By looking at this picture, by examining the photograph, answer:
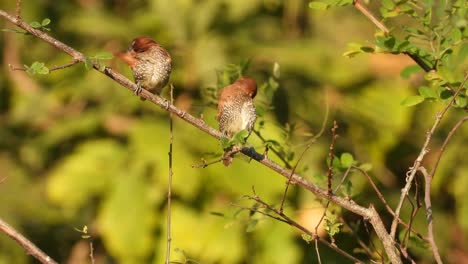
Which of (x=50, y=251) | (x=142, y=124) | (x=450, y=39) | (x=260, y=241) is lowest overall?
(x=50, y=251)

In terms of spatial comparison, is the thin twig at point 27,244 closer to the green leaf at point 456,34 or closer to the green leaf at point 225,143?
the green leaf at point 225,143

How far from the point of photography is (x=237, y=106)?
3.15m

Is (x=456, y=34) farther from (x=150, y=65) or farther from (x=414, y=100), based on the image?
(x=150, y=65)

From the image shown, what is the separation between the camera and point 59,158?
20.3ft

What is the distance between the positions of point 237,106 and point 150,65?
1.19 ft

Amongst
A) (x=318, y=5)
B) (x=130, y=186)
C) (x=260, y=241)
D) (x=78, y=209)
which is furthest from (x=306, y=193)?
(x=318, y=5)

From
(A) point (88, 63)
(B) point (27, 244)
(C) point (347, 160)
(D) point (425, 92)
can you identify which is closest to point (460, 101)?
(D) point (425, 92)

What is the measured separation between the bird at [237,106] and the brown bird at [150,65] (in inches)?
8.3

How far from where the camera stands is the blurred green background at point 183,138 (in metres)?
5.57

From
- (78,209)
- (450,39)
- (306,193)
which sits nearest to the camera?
(450,39)

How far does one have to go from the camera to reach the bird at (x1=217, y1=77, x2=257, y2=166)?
123 inches

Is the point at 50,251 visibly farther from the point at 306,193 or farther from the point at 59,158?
the point at 306,193

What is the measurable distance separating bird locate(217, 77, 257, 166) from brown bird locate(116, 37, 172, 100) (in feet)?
0.69

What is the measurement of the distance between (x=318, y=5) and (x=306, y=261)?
2.88m
